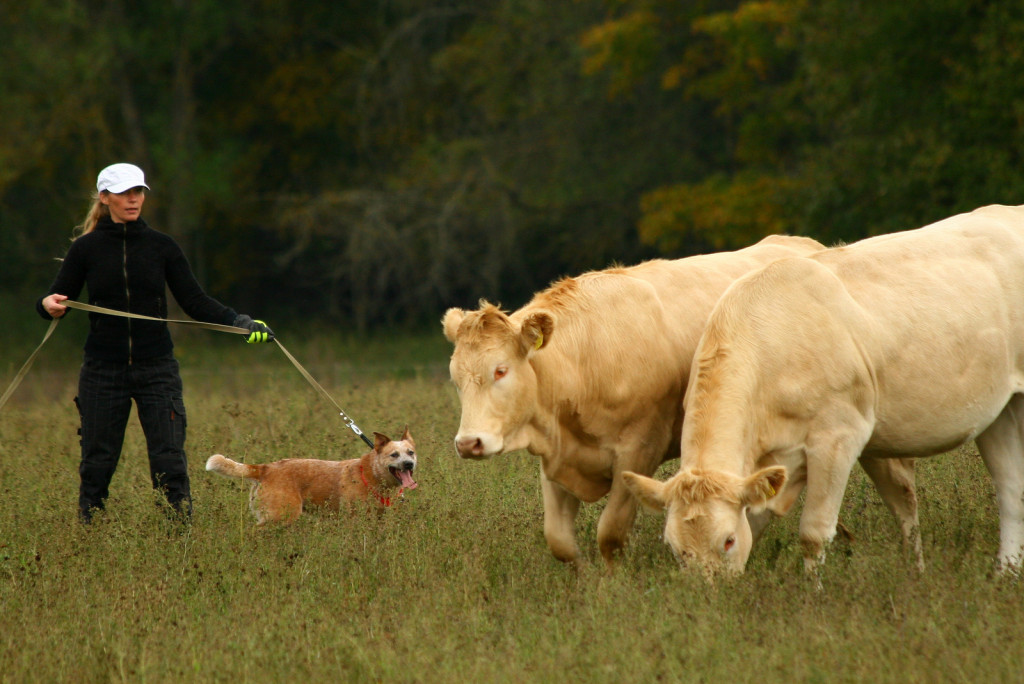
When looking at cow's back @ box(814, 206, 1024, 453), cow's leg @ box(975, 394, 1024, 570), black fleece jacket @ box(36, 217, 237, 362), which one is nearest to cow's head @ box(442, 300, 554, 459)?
cow's back @ box(814, 206, 1024, 453)

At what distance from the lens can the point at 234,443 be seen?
10281 mm

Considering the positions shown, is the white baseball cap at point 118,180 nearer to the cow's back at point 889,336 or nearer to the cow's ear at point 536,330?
the cow's ear at point 536,330

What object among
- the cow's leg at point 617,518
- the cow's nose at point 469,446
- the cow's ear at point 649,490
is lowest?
the cow's leg at point 617,518

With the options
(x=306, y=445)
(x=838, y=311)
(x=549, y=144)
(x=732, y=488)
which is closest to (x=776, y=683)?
(x=732, y=488)

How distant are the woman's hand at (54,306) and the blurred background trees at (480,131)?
54.1 ft

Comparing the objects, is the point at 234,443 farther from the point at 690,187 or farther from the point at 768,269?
the point at 690,187

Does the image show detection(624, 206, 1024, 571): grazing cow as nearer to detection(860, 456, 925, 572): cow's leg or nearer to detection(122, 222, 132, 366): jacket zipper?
detection(860, 456, 925, 572): cow's leg

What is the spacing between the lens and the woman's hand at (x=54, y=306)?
7266mm

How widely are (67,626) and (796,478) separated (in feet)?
12.5

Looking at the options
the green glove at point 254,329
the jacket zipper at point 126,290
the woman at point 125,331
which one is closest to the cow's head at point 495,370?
the green glove at point 254,329

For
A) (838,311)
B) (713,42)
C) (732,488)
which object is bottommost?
(732,488)

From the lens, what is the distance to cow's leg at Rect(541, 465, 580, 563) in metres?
7.05

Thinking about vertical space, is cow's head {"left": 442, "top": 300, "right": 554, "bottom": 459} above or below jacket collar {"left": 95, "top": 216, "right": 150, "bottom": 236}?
below

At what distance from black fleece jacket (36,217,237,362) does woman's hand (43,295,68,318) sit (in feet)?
0.35
